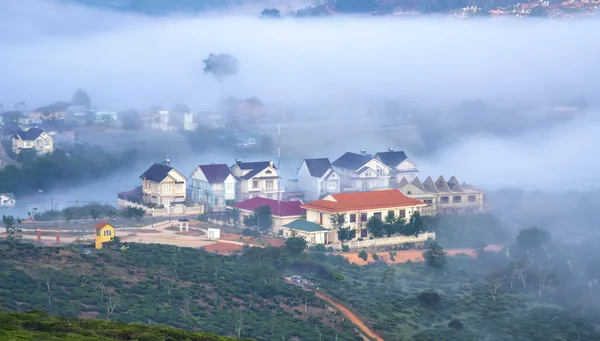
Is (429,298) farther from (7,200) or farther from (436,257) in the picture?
(7,200)

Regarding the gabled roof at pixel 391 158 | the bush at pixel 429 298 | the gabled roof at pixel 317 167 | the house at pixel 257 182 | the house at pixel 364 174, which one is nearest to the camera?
the bush at pixel 429 298

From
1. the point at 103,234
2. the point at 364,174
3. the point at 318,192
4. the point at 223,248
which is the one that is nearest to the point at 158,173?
the point at 318,192

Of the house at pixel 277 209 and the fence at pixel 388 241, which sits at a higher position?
the house at pixel 277 209

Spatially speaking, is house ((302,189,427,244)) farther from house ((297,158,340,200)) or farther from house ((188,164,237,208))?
house ((297,158,340,200))

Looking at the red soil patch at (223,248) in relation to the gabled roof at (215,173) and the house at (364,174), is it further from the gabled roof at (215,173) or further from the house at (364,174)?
the house at (364,174)

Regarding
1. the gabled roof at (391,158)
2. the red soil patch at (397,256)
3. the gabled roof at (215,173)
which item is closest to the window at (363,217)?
the red soil patch at (397,256)

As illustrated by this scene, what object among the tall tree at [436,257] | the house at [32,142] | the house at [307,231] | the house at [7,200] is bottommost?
the tall tree at [436,257]

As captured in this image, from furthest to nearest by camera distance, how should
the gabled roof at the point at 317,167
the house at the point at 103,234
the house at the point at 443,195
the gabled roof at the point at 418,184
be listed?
the gabled roof at the point at 317,167 → the gabled roof at the point at 418,184 → the house at the point at 443,195 → the house at the point at 103,234
